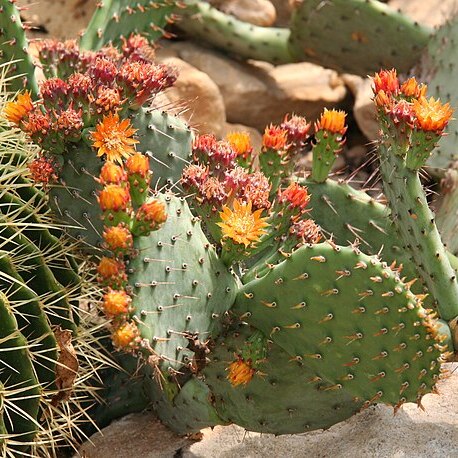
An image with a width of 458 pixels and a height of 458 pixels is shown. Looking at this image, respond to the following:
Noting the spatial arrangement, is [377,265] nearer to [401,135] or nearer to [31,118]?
[401,135]

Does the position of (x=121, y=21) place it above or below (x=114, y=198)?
below

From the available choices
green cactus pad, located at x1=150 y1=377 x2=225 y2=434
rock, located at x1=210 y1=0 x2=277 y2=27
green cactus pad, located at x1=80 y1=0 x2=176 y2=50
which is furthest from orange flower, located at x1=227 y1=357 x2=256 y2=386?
rock, located at x1=210 y1=0 x2=277 y2=27

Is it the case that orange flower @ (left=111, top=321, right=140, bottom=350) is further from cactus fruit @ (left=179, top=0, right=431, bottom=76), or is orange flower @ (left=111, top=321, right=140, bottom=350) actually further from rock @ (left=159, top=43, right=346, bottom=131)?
rock @ (left=159, top=43, right=346, bottom=131)

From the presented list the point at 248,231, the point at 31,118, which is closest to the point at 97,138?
the point at 31,118

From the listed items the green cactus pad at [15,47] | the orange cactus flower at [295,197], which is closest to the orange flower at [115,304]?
the orange cactus flower at [295,197]

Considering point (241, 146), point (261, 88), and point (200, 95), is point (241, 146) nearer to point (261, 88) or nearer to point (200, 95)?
point (200, 95)

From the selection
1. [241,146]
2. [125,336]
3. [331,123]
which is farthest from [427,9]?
[125,336]
